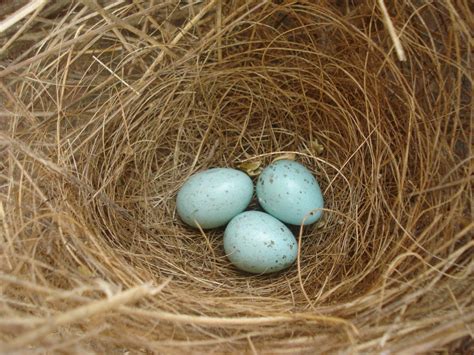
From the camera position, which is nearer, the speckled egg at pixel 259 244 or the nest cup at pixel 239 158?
the nest cup at pixel 239 158

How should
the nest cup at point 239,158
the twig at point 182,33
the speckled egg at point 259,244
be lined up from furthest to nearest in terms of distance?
the twig at point 182,33
the speckled egg at point 259,244
the nest cup at point 239,158

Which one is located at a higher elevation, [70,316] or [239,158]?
[70,316]

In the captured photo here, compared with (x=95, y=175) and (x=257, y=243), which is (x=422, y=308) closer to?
(x=257, y=243)

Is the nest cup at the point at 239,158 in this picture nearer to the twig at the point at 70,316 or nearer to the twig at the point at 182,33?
the twig at the point at 182,33

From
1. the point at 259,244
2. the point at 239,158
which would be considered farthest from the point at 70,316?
the point at 239,158

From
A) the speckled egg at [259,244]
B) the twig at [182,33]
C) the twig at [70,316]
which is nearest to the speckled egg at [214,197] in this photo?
the speckled egg at [259,244]

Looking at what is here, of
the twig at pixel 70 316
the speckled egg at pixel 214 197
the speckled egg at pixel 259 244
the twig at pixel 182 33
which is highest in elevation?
the twig at pixel 182 33

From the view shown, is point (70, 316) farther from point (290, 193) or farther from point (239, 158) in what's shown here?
point (239, 158)
